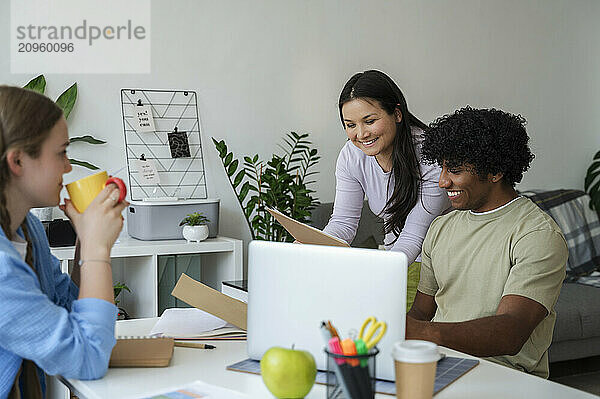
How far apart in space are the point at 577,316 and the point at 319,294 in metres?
2.61

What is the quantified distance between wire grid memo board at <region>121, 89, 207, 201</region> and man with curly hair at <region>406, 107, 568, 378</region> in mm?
1830

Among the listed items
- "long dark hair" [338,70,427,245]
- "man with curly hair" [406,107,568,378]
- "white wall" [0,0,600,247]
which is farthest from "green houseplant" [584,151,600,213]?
"man with curly hair" [406,107,568,378]

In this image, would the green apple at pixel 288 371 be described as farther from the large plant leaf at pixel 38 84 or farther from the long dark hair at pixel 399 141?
the large plant leaf at pixel 38 84

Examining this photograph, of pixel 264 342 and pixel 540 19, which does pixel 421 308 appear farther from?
pixel 540 19

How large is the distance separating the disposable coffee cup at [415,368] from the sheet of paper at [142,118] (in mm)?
2725

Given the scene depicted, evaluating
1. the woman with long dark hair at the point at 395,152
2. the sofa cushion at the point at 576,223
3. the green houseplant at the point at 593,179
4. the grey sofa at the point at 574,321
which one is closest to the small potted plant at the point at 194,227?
the grey sofa at the point at 574,321

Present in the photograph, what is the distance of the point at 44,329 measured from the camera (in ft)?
3.94

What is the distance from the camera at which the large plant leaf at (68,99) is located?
343 centimetres

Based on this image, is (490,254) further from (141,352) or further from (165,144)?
(165,144)

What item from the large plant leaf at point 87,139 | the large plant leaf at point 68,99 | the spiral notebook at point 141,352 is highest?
the large plant leaf at point 68,99

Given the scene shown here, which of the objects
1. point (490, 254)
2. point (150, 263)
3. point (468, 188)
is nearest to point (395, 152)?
point (468, 188)

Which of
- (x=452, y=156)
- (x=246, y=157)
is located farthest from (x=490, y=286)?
(x=246, y=157)

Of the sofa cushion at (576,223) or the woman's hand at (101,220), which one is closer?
the woman's hand at (101,220)

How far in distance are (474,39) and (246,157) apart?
176cm
